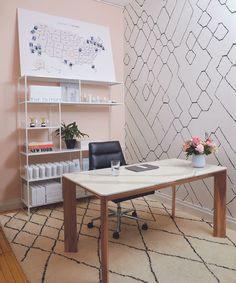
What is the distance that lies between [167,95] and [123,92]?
1.03 meters

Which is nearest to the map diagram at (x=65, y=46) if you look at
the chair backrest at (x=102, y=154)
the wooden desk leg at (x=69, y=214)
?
the chair backrest at (x=102, y=154)

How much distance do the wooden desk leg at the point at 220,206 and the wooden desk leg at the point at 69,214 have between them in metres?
1.38

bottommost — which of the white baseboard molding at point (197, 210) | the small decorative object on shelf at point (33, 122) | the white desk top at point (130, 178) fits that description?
the white baseboard molding at point (197, 210)

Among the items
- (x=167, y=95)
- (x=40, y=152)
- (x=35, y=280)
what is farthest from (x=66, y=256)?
(x=167, y=95)

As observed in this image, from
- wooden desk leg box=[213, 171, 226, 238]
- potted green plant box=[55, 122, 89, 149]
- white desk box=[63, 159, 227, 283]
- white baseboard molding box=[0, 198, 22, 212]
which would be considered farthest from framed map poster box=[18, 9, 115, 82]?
wooden desk leg box=[213, 171, 226, 238]

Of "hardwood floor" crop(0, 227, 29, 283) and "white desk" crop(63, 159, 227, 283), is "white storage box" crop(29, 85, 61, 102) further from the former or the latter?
"hardwood floor" crop(0, 227, 29, 283)

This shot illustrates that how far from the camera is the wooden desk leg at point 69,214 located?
2.25 meters

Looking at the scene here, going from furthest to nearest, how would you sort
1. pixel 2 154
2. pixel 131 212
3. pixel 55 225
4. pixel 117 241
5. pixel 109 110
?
pixel 109 110 → pixel 2 154 → pixel 131 212 → pixel 55 225 → pixel 117 241

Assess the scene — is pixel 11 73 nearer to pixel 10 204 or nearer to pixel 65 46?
pixel 65 46

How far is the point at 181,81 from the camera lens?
3.26 m

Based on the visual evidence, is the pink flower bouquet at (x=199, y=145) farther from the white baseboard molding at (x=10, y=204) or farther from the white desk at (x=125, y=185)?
the white baseboard molding at (x=10, y=204)

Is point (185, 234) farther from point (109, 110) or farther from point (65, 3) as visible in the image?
point (65, 3)

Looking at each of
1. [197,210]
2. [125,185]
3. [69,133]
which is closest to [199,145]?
[125,185]

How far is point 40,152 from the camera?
3283 mm
